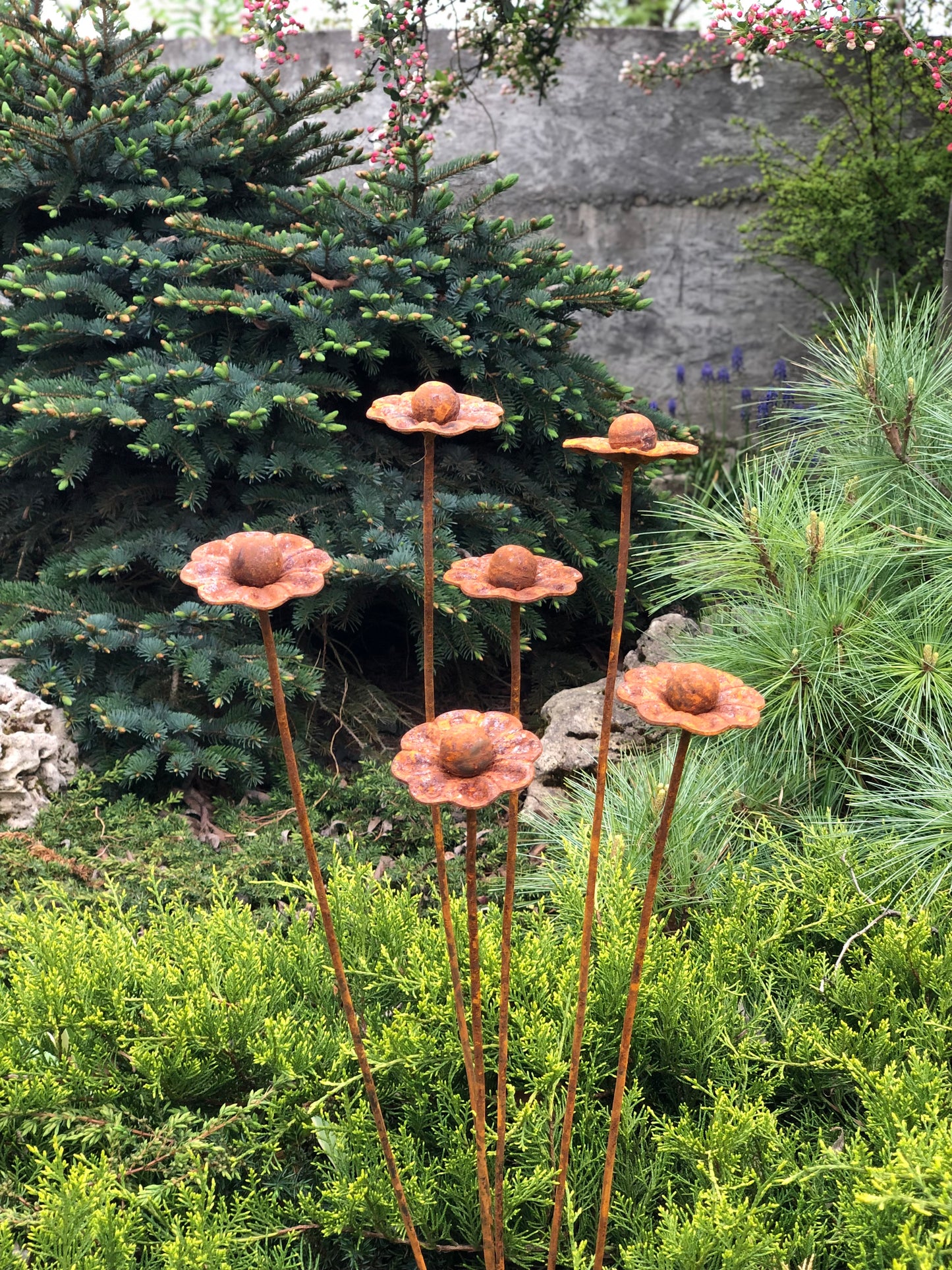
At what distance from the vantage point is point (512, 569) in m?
0.99

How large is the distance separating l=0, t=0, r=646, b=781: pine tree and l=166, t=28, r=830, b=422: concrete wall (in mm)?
2206

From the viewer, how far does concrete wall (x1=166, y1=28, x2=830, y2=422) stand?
5.03 m

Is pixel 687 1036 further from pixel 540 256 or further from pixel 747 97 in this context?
pixel 747 97

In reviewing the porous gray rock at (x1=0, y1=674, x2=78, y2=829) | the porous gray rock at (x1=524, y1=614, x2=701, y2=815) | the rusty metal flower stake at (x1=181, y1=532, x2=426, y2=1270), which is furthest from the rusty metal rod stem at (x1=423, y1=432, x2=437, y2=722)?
the porous gray rock at (x1=0, y1=674, x2=78, y2=829)

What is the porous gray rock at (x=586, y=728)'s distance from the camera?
254 cm

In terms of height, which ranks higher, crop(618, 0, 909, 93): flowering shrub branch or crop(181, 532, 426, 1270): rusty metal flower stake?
crop(618, 0, 909, 93): flowering shrub branch

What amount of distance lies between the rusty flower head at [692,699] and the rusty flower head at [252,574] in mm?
316

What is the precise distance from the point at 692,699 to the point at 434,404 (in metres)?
0.39

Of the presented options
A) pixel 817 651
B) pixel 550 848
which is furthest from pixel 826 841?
pixel 550 848

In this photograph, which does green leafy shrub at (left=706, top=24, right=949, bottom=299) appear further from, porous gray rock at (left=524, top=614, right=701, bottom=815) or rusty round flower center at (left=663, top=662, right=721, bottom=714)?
rusty round flower center at (left=663, top=662, right=721, bottom=714)

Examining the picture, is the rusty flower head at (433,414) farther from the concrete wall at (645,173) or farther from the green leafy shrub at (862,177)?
the concrete wall at (645,173)

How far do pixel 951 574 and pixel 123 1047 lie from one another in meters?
1.92

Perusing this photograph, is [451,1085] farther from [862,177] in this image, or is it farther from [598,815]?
[862,177]

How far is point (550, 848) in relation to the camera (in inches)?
88.6
